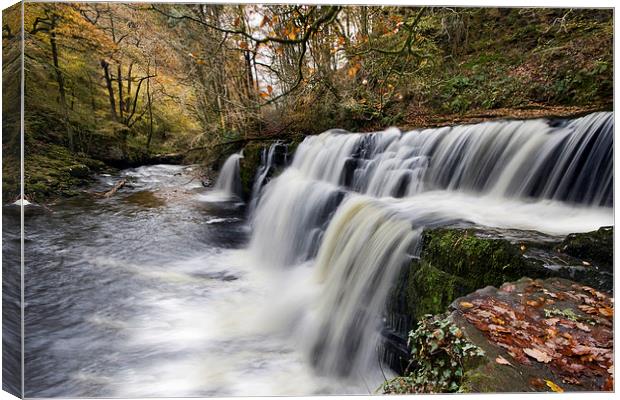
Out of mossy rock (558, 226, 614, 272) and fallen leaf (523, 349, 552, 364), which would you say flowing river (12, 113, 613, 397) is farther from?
fallen leaf (523, 349, 552, 364)

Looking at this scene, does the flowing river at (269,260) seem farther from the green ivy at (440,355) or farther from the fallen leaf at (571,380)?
the fallen leaf at (571,380)

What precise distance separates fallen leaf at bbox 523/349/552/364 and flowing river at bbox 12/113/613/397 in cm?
85

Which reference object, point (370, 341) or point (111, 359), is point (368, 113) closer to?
point (370, 341)

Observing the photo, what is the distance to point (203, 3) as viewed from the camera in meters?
2.64

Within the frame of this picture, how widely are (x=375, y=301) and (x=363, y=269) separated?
0.25 meters

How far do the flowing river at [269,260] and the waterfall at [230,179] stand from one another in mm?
→ 174

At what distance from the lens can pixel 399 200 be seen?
10.4ft

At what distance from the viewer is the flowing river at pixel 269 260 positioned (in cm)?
251

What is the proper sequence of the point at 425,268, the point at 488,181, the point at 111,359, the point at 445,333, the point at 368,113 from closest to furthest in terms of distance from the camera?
the point at 445,333 → the point at 425,268 → the point at 111,359 → the point at 488,181 → the point at 368,113

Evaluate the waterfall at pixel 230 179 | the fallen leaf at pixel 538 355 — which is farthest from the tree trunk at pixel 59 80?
the fallen leaf at pixel 538 355

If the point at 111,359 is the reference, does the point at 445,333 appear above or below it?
above

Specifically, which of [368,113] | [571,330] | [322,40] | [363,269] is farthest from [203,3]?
[571,330]

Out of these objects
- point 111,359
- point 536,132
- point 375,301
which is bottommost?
point 111,359

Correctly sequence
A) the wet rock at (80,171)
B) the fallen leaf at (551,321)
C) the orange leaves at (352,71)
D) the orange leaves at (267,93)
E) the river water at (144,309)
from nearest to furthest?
the fallen leaf at (551,321)
the river water at (144,309)
the wet rock at (80,171)
the orange leaves at (352,71)
the orange leaves at (267,93)
